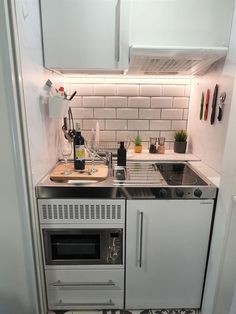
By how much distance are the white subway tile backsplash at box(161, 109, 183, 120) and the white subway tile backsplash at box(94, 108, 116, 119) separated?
426mm

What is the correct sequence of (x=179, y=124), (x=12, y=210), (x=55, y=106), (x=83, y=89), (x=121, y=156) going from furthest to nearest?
(x=179, y=124), (x=83, y=89), (x=121, y=156), (x=55, y=106), (x=12, y=210)

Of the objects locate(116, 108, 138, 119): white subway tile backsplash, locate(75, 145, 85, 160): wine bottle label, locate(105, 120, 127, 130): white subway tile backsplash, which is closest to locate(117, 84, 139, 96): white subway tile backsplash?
locate(116, 108, 138, 119): white subway tile backsplash

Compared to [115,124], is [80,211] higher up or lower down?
lower down

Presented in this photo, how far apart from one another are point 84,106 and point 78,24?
64cm

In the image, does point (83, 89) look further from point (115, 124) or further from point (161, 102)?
point (161, 102)

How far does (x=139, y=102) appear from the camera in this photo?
1.74m

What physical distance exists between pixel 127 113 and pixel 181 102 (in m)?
0.47

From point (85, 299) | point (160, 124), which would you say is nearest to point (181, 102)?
point (160, 124)

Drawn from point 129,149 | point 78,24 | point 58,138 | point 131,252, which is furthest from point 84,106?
point 131,252

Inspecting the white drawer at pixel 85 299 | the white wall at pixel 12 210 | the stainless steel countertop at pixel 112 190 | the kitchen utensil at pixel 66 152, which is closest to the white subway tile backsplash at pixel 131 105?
the kitchen utensil at pixel 66 152

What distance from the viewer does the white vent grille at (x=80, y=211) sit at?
1.14 metres

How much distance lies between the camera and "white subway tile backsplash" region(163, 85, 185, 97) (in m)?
1.72

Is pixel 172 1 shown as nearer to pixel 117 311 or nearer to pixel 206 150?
pixel 206 150

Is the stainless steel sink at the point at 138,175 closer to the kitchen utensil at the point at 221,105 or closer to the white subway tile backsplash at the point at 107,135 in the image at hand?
the white subway tile backsplash at the point at 107,135
